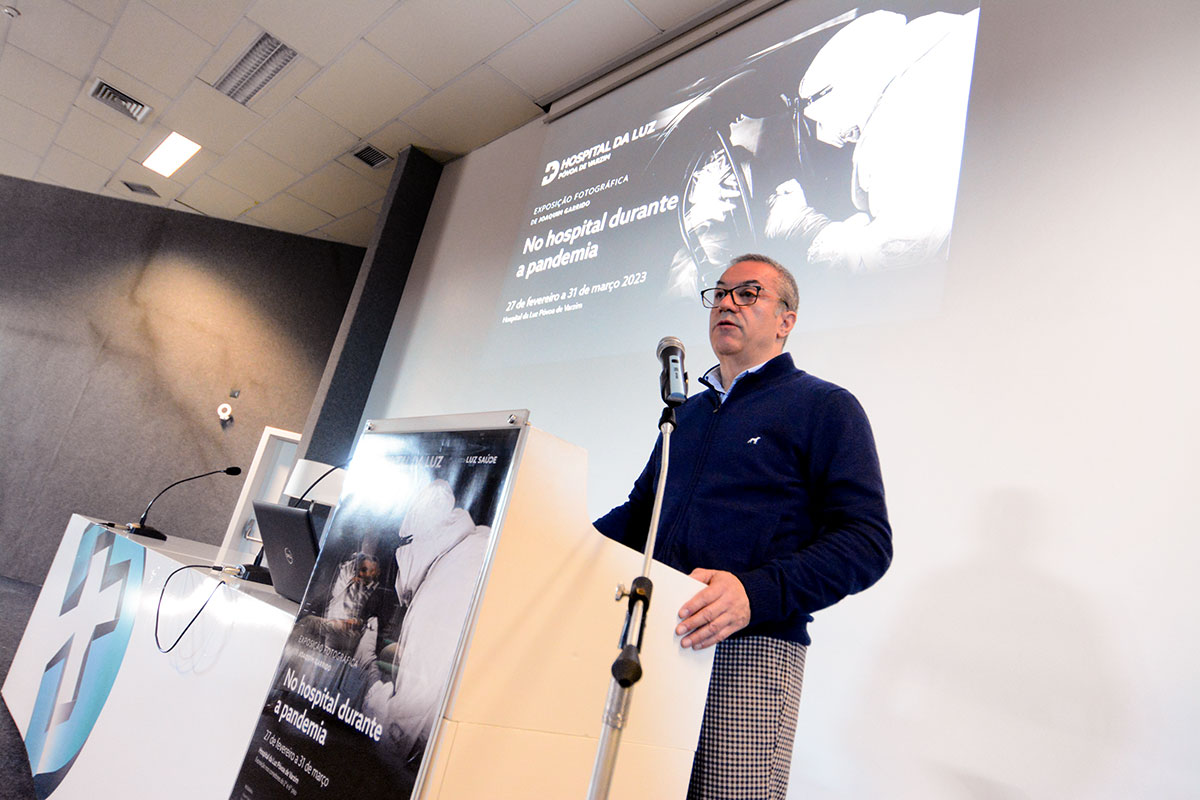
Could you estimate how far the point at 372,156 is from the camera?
489 centimetres

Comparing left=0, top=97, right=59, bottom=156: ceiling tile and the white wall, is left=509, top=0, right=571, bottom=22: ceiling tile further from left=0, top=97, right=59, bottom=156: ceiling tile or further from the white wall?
left=0, top=97, right=59, bottom=156: ceiling tile

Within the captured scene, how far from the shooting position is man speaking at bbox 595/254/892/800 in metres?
0.97

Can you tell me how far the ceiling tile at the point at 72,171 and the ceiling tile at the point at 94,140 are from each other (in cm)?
11

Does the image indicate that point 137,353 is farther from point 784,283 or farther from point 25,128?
point 784,283

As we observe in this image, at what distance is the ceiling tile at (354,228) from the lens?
5.75m

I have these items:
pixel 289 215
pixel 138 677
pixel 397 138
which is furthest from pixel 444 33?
pixel 138 677

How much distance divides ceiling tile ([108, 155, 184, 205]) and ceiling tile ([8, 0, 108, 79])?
1.08 m

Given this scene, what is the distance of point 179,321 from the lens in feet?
19.5

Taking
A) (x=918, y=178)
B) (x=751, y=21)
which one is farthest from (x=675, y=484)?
(x=751, y=21)

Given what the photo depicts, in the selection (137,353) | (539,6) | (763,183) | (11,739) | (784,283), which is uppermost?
(539,6)

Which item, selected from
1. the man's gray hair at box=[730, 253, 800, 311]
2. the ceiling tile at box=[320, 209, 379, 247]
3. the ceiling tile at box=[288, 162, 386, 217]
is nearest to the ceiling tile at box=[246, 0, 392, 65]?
the ceiling tile at box=[288, 162, 386, 217]

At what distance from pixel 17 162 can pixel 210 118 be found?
2248 mm

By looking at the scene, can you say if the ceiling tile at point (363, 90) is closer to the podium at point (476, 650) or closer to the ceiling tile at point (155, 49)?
the ceiling tile at point (155, 49)

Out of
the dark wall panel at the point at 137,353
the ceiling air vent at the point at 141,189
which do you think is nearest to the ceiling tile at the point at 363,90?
the dark wall panel at the point at 137,353
